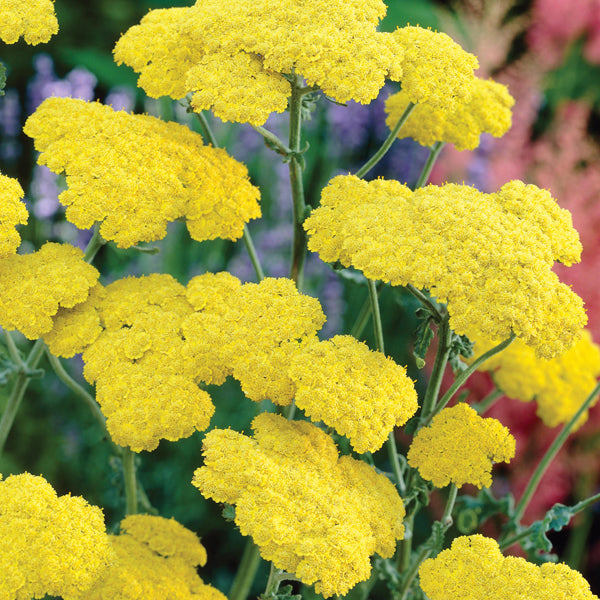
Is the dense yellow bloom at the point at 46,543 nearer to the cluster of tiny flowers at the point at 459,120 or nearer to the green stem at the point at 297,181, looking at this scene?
the green stem at the point at 297,181

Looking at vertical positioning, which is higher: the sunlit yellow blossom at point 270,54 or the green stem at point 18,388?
the sunlit yellow blossom at point 270,54

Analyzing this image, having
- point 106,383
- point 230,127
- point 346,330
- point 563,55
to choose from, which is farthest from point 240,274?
point 563,55

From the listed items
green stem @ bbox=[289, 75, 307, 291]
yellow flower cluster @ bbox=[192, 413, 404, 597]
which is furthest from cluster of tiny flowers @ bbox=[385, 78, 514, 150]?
yellow flower cluster @ bbox=[192, 413, 404, 597]

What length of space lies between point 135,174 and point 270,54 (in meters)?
0.20

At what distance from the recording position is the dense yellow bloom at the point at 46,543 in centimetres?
71

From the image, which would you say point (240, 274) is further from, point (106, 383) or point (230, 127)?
point (106, 383)

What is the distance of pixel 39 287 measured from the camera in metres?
0.80

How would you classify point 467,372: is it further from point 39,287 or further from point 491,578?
point 39,287

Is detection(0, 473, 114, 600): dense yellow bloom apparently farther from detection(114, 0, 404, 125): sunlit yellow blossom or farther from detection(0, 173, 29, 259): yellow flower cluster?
detection(114, 0, 404, 125): sunlit yellow blossom

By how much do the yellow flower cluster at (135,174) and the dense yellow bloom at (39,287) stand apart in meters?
0.06

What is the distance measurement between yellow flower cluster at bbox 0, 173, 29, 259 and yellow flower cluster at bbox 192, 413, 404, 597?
1.01ft

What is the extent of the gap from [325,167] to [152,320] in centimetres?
116

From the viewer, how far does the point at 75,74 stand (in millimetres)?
1478

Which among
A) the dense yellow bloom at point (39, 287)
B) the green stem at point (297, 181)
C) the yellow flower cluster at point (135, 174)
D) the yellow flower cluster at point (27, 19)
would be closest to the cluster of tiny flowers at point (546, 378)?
the green stem at point (297, 181)
